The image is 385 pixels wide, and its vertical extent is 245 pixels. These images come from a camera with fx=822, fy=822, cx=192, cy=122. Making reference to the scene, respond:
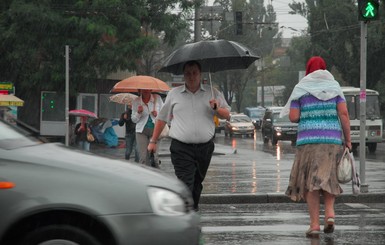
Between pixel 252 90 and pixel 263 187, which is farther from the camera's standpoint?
pixel 252 90

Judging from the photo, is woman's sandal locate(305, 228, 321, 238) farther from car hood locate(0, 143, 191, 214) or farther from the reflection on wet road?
the reflection on wet road

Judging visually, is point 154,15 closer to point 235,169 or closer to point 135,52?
point 135,52

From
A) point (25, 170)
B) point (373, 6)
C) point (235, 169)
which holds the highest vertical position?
point (373, 6)

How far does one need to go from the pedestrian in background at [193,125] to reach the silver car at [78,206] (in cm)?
317

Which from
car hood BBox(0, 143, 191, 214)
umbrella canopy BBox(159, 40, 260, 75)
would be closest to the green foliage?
umbrella canopy BBox(159, 40, 260, 75)

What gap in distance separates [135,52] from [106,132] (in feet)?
12.8

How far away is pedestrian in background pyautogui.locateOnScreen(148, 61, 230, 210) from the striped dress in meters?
0.84

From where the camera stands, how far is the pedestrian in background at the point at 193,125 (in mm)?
8516

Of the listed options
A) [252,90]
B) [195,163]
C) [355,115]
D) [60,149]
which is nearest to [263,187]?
[195,163]

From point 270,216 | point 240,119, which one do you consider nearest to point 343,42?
point 240,119

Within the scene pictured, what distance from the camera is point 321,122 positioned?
8.52m

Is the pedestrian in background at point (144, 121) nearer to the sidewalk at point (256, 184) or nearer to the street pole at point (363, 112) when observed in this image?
the sidewalk at point (256, 184)

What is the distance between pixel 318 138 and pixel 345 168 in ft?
1.35

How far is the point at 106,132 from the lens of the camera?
34844mm
